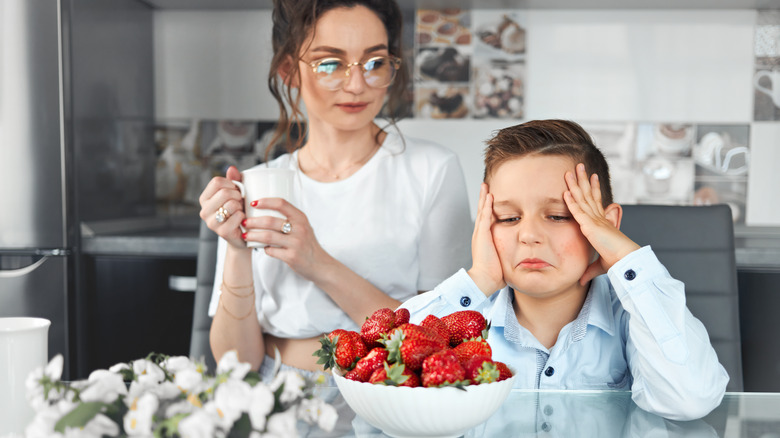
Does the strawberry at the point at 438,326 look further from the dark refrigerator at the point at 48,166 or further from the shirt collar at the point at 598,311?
the dark refrigerator at the point at 48,166

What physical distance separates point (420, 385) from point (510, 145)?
24.6 inches

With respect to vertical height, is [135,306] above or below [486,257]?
below

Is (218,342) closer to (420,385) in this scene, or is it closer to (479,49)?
(420,385)

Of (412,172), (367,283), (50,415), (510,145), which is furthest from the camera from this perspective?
(412,172)

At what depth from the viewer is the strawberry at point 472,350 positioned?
76 centimetres

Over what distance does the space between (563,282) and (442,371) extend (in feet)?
1.64

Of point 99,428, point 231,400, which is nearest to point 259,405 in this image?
point 231,400

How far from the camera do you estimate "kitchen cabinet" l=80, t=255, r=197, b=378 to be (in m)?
2.18

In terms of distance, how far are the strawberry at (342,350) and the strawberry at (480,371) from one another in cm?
13

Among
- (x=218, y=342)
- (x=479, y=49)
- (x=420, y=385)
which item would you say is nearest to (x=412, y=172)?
(x=218, y=342)

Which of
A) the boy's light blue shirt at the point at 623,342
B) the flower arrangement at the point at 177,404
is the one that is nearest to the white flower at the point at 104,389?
the flower arrangement at the point at 177,404

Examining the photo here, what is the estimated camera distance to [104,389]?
568 mm

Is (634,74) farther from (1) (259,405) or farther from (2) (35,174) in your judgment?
(1) (259,405)

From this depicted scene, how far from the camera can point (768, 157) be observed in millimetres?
2514
